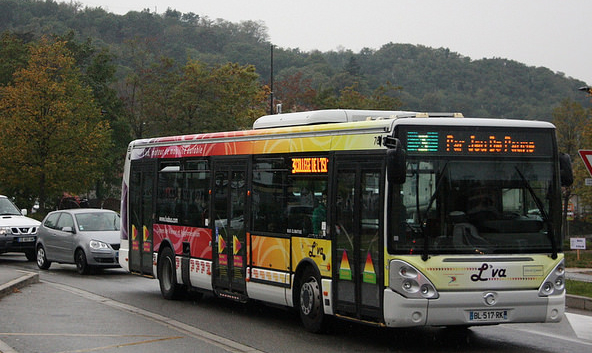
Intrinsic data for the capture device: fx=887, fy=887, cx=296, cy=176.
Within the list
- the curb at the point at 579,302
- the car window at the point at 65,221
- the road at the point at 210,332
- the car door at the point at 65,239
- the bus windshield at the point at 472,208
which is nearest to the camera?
the bus windshield at the point at 472,208

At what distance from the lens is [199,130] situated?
61688mm


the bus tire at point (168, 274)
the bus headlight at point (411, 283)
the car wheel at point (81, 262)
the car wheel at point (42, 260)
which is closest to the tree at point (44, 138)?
the car wheel at point (42, 260)

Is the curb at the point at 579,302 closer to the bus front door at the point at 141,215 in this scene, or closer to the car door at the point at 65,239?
the bus front door at the point at 141,215

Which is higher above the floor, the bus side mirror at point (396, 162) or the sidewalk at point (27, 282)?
the bus side mirror at point (396, 162)

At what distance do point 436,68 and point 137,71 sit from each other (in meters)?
76.5

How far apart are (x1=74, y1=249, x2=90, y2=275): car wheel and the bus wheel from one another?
11.0m

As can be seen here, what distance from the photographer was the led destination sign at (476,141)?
1053cm

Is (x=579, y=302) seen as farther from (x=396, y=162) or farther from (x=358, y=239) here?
(x=396, y=162)

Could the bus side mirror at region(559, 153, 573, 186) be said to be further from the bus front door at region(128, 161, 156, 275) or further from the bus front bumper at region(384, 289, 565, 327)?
the bus front door at region(128, 161, 156, 275)

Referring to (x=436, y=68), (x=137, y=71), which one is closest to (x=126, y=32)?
(x=436, y=68)

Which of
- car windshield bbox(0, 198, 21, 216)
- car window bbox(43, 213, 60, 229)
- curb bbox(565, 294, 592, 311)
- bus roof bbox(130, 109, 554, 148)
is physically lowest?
curb bbox(565, 294, 592, 311)

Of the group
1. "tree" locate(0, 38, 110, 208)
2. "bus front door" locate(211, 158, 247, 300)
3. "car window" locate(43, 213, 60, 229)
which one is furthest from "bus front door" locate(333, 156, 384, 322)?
"tree" locate(0, 38, 110, 208)

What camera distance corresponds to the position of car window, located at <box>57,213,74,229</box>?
2317cm

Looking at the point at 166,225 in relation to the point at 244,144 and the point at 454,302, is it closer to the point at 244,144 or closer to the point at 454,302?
the point at 244,144
